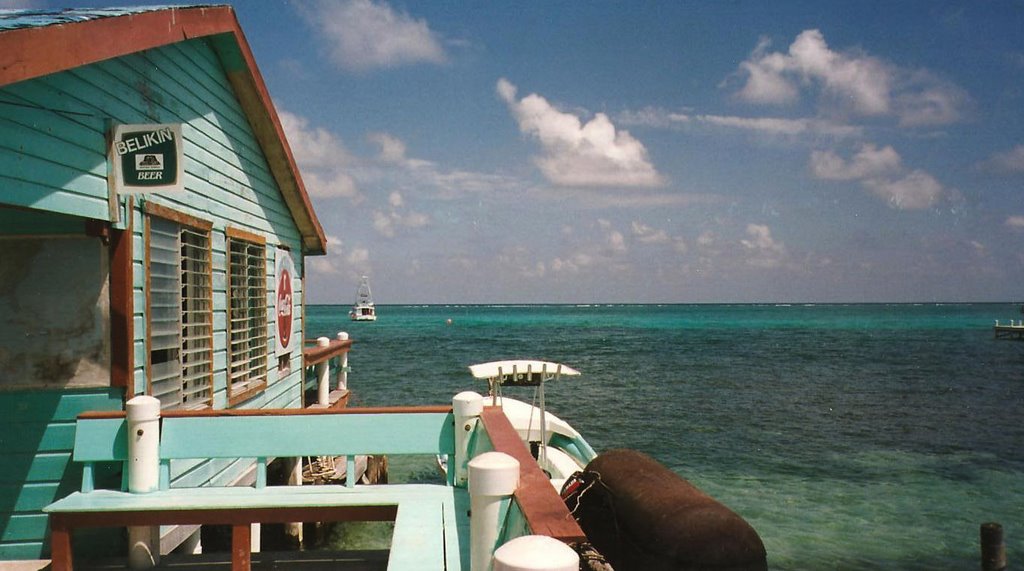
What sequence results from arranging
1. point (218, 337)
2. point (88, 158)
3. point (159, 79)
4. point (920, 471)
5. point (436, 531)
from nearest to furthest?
1. point (436, 531)
2. point (88, 158)
3. point (159, 79)
4. point (218, 337)
5. point (920, 471)

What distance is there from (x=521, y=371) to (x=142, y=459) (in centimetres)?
805

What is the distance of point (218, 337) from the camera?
8.30 meters

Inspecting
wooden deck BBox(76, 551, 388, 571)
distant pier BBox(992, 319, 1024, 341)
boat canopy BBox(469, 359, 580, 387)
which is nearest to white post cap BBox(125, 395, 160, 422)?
wooden deck BBox(76, 551, 388, 571)

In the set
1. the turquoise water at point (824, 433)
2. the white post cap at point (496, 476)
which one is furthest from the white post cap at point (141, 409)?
the turquoise water at point (824, 433)

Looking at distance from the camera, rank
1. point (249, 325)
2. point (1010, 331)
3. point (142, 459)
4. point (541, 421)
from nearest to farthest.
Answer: point (142, 459)
point (249, 325)
point (541, 421)
point (1010, 331)

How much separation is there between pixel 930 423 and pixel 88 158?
31.9m

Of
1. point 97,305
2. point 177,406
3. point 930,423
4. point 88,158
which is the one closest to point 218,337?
point 177,406

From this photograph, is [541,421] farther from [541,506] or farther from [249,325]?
[541,506]

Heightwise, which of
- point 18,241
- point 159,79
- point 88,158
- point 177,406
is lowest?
point 177,406

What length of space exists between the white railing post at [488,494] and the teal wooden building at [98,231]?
3209mm

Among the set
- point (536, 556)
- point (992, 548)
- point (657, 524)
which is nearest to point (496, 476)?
point (536, 556)

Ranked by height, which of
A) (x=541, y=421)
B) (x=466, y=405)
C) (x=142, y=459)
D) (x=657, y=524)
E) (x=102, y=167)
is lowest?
(x=541, y=421)

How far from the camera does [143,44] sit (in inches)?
226

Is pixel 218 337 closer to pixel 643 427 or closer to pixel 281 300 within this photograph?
pixel 281 300
